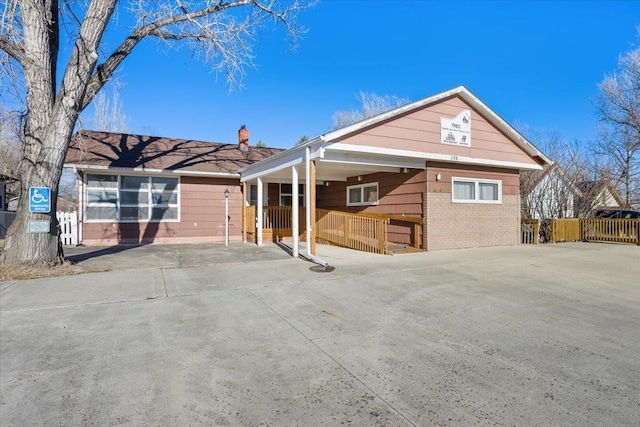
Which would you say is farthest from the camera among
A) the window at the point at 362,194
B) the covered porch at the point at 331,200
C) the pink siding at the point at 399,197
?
the window at the point at 362,194

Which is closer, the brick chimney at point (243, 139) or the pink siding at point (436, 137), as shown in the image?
the pink siding at point (436, 137)

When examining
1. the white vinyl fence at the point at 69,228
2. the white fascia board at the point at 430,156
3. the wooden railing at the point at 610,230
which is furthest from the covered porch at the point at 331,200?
the wooden railing at the point at 610,230

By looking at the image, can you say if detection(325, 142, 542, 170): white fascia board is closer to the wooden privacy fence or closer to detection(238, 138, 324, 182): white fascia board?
detection(238, 138, 324, 182): white fascia board

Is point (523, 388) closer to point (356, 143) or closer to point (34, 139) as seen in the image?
point (356, 143)

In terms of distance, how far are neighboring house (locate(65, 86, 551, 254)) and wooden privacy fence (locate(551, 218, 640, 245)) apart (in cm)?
267

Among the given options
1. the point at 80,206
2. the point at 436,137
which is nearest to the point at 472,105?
the point at 436,137

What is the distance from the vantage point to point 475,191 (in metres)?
12.7

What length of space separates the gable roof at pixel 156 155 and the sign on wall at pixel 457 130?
316 inches

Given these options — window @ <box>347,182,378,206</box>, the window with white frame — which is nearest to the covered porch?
window @ <box>347,182,378,206</box>

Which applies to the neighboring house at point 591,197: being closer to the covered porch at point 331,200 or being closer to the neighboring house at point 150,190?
the covered porch at point 331,200

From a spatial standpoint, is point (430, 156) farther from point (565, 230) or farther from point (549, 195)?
point (549, 195)

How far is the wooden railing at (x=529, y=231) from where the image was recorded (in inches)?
566

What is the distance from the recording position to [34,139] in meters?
7.93

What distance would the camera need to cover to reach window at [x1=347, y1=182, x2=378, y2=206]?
44.9 ft
